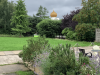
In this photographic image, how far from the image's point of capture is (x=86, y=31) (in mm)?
14156

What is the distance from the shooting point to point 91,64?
2.30m

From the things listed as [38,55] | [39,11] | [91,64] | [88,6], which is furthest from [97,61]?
[39,11]

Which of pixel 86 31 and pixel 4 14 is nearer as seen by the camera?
pixel 86 31

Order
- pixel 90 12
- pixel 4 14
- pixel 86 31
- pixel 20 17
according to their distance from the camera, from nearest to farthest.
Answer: pixel 86 31 → pixel 90 12 → pixel 20 17 → pixel 4 14

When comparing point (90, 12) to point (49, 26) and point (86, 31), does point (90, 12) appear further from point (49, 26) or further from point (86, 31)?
point (49, 26)

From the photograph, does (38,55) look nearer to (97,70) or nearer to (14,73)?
(14,73)

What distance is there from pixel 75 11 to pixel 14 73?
691 inches

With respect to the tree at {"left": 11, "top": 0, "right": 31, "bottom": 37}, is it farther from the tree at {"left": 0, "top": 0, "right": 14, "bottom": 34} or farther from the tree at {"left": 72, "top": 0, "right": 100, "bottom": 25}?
the tree at {"left": 72, "top": 0, "right": 100, "bottom": 25}

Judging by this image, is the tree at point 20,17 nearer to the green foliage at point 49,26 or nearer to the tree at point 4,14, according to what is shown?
the green foliage at point 49,26

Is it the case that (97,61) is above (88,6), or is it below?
below

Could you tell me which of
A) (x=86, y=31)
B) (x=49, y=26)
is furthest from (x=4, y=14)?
(x=86, y=31)

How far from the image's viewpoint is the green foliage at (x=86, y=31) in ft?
46.6

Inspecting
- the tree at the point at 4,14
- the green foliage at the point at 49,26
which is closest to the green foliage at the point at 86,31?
the green foliage at the point at 49,26

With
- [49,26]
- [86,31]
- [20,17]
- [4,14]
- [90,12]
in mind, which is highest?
[4,14]
